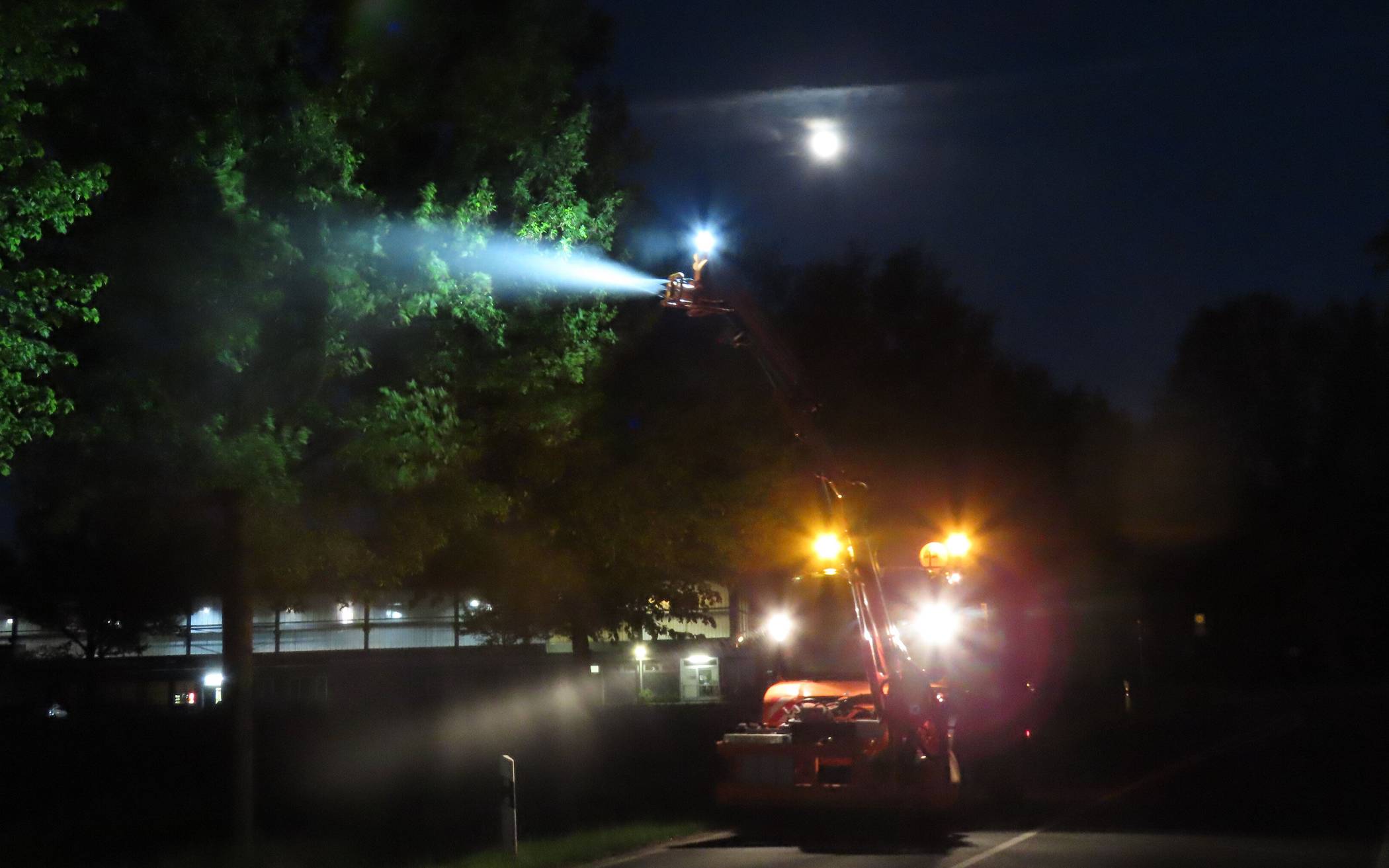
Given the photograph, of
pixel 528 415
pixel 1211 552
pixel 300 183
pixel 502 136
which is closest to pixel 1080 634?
pixel 528 415

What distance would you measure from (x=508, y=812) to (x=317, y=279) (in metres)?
4.98

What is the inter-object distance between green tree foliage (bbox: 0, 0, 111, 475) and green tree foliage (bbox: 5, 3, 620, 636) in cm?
85

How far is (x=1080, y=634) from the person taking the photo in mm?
24969

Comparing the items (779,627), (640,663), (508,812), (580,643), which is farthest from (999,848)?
(640,663)

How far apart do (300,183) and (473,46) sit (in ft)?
8.70


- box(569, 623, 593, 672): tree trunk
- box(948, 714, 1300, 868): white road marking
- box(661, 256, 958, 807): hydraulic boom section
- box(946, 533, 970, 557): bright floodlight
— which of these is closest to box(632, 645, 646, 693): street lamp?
box(569, 623, 593, 672): tree trunk

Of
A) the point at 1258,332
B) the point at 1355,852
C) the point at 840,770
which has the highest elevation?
the point at 1258,332

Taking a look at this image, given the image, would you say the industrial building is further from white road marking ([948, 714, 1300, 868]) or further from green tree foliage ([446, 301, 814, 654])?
white road marking ([948, 714, 1300, 868])

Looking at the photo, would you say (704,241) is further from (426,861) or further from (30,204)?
(426,861)

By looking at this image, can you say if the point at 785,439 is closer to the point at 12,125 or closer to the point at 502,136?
the point at 502,136

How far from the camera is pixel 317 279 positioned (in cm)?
1102

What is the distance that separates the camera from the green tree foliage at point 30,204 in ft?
30.9

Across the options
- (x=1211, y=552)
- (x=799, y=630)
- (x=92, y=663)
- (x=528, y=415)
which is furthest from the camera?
(x=1211, y=552)

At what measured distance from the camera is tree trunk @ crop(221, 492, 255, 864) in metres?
12.3
